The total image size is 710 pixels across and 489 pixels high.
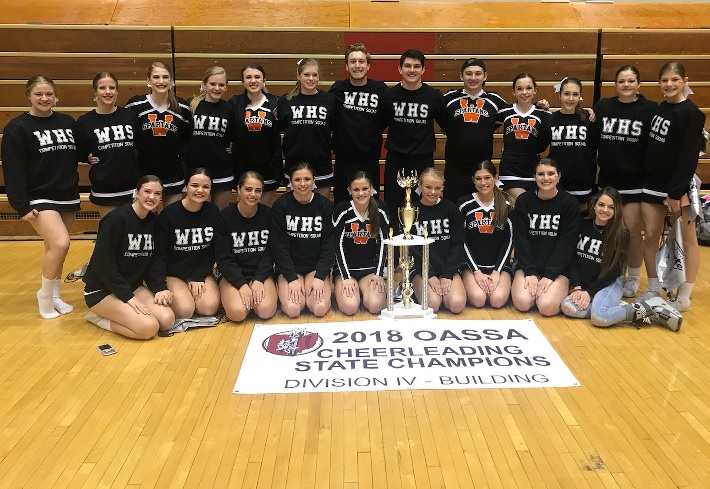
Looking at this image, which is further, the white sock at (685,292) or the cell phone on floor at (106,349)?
the white sock at (685,292)

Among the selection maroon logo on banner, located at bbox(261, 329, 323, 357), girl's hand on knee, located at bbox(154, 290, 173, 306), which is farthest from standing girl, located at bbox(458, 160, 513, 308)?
girl's hand on knee, located at bbox(154, 290, 173, 306)

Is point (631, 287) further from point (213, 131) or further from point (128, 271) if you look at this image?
point (128, 271)

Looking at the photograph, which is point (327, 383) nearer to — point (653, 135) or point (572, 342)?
point (572, 342)

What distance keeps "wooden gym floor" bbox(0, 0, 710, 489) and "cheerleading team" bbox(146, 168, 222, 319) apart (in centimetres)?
22

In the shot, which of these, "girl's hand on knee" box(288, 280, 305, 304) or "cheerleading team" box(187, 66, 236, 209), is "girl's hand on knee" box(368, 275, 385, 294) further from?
"cheerleading team" box(187, 66, 236, 209)

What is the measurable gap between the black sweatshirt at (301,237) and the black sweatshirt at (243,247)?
0.06 meters

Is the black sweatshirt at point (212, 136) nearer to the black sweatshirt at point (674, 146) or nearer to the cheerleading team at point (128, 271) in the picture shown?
the cheerleading team at point (128, 271)

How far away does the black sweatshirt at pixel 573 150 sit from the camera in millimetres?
4965

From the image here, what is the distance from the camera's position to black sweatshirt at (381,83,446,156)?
16.9 ft

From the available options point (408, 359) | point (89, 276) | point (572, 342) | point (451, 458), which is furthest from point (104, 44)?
point (451, 458)

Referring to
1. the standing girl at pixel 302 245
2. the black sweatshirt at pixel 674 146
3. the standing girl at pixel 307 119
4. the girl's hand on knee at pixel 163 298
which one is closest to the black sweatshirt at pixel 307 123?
the standing girl at pixel 307 119

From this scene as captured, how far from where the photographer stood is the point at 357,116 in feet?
16.9

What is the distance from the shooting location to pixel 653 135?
4.67m

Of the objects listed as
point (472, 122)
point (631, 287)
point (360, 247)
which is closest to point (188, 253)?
point (360, 247)
